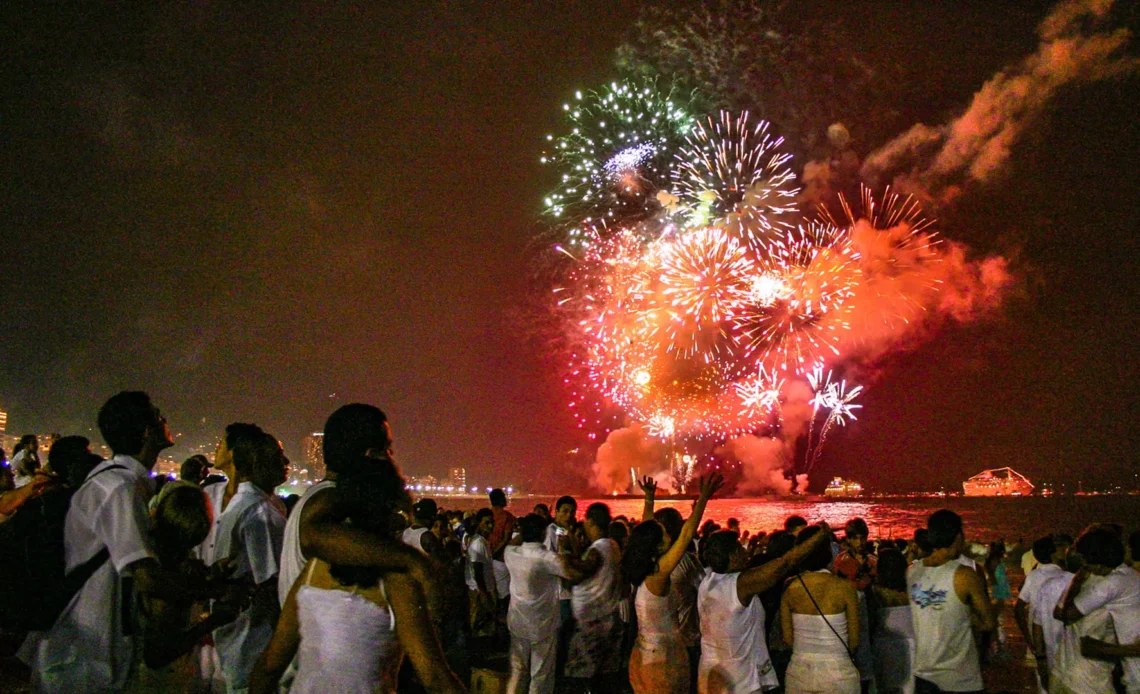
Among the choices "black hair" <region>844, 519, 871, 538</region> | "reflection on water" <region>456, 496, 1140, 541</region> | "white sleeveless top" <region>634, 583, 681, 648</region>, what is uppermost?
"black hair" <region>844, 519, 871, 538</region>

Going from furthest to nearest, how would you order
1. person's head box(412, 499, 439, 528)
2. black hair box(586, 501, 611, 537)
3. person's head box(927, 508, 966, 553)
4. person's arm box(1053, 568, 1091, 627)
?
person's head box(412, 499, 439, 528) → black hair box(586, 501, 611, 537) → person's arm box(1053, 568, 1091, 627) → person's head box(927, 508, 966, 553)

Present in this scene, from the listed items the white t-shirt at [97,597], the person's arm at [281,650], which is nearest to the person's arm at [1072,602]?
the person's arm at [281,650]

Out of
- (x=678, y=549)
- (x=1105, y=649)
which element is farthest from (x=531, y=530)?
(x=1105, y=649)

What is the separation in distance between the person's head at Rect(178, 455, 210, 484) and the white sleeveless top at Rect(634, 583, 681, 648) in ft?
12.3

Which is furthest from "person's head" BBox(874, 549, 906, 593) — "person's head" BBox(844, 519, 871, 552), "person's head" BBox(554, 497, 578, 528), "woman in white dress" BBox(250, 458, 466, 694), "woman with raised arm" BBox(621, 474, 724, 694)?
"woman in white dress" BBox(250, 458, 466, 694)

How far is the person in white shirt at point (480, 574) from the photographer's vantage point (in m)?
11.0

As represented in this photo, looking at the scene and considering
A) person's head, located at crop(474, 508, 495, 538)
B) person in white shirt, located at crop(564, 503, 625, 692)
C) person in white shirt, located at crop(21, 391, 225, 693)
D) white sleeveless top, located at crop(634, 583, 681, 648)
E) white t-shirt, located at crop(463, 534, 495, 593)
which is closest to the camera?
person in white shirt, located at crop(21, 391, 225, 693)

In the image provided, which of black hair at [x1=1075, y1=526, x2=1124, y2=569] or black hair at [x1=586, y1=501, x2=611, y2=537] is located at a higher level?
black hair at [x1=586, y1=501, x2=611, y2=537]

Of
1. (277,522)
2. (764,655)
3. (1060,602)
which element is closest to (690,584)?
(764,655)

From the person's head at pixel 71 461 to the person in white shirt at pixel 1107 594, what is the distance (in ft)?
21.4

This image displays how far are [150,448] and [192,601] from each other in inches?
32.2

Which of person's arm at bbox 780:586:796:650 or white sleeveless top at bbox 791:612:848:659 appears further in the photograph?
person's arm at bbox 780:586:796:650

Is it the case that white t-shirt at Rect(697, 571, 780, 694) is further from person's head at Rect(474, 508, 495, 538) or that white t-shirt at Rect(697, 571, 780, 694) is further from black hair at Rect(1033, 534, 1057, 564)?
person's head at Rect(474, 508, 495, 538)

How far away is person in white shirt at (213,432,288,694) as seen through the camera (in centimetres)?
468
